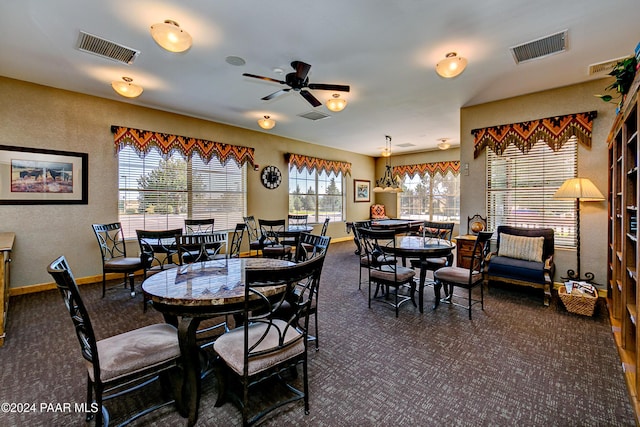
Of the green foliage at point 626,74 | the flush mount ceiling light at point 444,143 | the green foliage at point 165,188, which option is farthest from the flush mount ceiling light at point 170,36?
the flush mount ceiling light at point 444,143

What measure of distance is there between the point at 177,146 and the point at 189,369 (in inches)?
191

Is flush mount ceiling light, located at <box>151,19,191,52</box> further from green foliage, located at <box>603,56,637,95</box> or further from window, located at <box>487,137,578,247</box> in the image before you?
window, located at <box>487,137,578,247</box>

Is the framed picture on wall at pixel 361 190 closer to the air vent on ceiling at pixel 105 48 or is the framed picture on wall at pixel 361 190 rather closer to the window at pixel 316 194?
the window at pixel 316 194

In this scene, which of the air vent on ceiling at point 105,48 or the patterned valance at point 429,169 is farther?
the patterned valance at point 429,169

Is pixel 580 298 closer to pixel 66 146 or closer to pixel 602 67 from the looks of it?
pixel 602 67

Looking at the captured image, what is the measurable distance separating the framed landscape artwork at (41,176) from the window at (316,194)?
4408 mm

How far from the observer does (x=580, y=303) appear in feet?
10.8

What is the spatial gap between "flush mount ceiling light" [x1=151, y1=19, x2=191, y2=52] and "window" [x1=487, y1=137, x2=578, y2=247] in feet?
15.9

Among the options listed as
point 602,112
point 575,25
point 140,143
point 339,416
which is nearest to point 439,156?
point 602,112

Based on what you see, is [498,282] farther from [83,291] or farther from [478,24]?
[83,291]

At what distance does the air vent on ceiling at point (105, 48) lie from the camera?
3006 mm

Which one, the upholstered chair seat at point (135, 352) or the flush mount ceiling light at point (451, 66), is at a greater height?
the flush mount ceiling light at point (451, 66)

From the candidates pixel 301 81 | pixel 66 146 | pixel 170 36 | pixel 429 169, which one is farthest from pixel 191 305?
pixel 429 169

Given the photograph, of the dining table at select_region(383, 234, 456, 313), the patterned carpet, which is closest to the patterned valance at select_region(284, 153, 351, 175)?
the dining table at select_region(383, 234, 456, 313)
